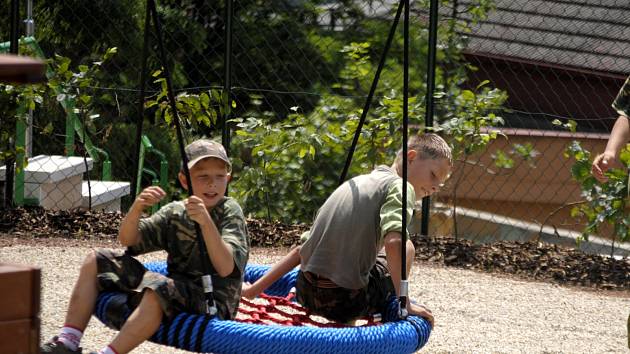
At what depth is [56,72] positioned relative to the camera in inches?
270

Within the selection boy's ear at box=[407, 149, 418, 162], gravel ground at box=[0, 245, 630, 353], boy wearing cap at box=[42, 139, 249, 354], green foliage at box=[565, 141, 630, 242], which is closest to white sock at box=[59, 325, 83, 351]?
boy wearing cap at box=[42, 139, 249, 354]

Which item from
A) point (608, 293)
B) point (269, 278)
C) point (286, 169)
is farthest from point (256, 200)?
point (269, 278)

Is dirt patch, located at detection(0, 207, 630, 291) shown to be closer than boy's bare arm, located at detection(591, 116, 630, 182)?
No

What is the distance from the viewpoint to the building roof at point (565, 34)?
9.38 meters

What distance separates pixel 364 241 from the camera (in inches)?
151

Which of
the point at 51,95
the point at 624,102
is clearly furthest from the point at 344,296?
the point at 51,95

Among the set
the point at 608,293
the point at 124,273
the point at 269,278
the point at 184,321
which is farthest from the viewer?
the point at 608,293

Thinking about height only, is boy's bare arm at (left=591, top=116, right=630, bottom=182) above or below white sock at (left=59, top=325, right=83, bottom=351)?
above

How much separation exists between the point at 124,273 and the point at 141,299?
21 centimetres

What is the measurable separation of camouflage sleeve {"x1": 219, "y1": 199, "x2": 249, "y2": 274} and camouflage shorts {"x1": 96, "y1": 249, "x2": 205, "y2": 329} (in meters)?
0.18

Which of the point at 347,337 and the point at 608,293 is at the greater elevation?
the point at 347,337

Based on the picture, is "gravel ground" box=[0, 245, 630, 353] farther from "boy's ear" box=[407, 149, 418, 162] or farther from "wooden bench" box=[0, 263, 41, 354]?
"wooden bench" box=[0, 263, 41, 354]

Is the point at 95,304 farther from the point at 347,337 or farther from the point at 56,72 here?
the point at 56,72

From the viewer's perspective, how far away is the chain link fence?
23.7 ft
